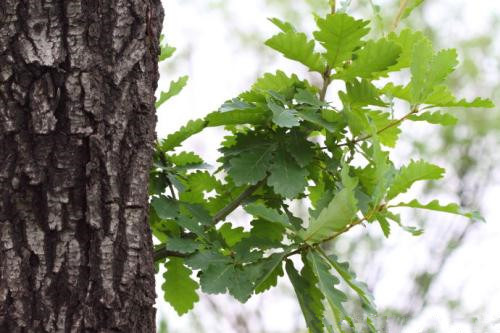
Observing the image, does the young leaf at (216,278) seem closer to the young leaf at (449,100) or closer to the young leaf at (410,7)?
the young leaf at (449,100)

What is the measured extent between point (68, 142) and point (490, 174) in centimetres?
459

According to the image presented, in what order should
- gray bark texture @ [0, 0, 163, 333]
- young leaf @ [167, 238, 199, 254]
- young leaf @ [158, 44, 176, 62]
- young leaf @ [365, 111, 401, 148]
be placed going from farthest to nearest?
young leaf @ [158, 44, 176, 62]
young leaf @ [365, 111, 401, 148]
young leaf @ [167, 238, 199, 254]
gray bark texture @ [0, 0, 163, 333]

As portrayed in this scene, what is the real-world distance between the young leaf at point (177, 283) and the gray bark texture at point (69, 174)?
18cm

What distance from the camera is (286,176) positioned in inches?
39.1

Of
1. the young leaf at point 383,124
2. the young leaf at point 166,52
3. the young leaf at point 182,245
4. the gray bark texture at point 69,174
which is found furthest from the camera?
the young leaf at point 166,52

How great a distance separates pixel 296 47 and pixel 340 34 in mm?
65

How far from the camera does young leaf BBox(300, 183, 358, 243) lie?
2.94ft

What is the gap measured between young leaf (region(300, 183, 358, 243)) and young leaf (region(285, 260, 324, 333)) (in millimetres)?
86

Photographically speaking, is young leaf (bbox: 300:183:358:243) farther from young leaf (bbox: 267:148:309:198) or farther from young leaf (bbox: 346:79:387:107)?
young leaf (bbox: 346:79:387:107)

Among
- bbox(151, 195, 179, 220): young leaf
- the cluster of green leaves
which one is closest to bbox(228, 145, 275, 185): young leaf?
the cluster of green leaves

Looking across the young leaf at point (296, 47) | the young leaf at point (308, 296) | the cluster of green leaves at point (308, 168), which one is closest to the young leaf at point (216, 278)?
the cluster of green leaves at point (308, 168)

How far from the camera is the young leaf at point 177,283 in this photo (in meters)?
1.14

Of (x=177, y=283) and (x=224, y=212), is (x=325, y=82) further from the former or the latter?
(x=177, y=283)

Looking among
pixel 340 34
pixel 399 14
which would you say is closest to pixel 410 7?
pixel 399 14
